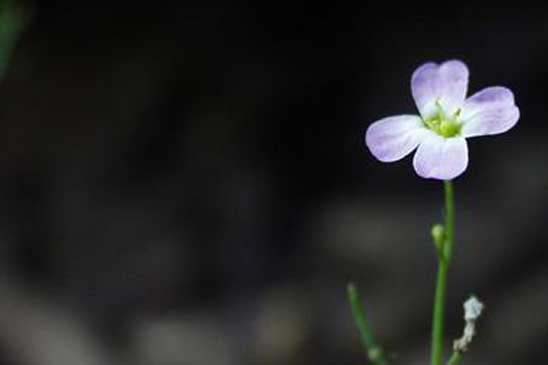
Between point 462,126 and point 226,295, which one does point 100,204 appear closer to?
point 226,295

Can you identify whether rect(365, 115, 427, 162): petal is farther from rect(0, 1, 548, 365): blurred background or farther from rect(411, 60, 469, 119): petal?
rect(0, 1, 548, 365): blurred background

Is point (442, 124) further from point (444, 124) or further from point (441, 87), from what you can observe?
point (441, 87)

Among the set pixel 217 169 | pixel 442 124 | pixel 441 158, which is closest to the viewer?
pixel 441 158

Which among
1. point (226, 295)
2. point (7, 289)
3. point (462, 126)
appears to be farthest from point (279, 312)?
point (462, 126)

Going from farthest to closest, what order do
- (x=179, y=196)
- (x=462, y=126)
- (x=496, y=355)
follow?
(x=179, y=196)
(x=496, y=355)
(x=462, y=126)

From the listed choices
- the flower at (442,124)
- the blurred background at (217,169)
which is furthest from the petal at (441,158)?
the blurred background at (217,169)

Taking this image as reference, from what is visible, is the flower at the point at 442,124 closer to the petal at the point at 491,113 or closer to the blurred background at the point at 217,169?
the petal at the point at 491,113

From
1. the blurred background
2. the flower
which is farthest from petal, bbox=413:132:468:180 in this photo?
the blurred background

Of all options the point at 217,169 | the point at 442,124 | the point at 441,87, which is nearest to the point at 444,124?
the point at 442,124
